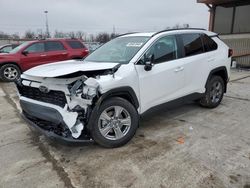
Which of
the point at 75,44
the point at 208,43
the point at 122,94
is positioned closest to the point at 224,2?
the point at 75,44

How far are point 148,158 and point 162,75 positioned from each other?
144cm

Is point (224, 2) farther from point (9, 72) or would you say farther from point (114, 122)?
point (114, 122)

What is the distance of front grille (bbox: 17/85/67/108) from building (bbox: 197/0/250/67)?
11.8 meters

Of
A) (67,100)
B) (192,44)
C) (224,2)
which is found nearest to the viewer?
(67,100)

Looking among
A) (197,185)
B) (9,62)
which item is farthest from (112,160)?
(9,62)

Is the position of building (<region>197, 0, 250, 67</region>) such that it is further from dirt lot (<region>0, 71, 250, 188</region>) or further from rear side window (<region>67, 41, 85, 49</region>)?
dirt lot (<region>0, 71, 250, 188</region>)

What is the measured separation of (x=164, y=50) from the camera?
4.11 meters

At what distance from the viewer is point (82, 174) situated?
2.89 m

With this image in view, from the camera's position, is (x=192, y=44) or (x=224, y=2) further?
(x=224, y=2)

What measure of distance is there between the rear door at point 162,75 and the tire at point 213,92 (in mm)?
1054

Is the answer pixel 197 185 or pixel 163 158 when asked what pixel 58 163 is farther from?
pixel 197 185

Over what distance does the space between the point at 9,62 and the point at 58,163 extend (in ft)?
25.2

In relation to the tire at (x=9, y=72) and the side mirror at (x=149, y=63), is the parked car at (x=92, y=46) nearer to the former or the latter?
the side mirror at (x=149, y=63)

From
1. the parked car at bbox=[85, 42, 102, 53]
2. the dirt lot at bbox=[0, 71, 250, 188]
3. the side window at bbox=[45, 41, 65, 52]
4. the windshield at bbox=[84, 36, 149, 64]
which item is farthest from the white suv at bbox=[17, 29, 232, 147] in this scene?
the side window at bbox=[45, 41, 65, 52]
